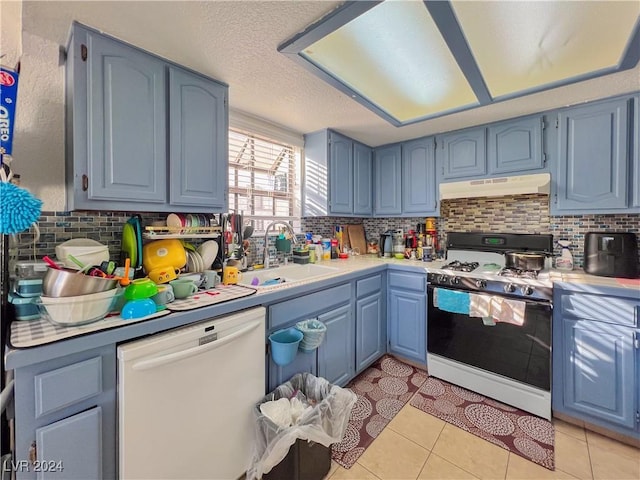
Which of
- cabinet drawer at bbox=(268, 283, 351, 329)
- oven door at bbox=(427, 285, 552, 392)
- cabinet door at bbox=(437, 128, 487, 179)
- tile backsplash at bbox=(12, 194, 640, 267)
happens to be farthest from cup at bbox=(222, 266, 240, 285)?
cabinet door at bbox=(437, 128, 487, 179)

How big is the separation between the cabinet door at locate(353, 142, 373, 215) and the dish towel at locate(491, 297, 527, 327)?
145 cm

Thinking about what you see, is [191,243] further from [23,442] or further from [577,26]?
[577,26]

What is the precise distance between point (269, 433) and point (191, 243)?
1.17m

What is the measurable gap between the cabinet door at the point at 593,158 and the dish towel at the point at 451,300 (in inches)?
38.9

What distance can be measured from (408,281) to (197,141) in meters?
1.91

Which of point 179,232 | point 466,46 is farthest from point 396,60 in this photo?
point 179,232

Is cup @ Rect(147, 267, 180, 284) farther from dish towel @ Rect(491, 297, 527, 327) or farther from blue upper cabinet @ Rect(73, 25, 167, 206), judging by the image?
dish towel @ Rect(491, 297, 527, 327)

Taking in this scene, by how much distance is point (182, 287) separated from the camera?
131cm

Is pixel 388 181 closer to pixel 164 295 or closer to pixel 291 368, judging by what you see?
pixel 291 368

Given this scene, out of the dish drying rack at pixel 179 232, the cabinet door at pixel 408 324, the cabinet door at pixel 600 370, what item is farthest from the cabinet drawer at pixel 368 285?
the cabinet door at pixel 600 370

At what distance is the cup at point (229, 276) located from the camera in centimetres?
164

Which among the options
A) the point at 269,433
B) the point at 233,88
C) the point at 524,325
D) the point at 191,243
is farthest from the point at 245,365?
the point at 524,325

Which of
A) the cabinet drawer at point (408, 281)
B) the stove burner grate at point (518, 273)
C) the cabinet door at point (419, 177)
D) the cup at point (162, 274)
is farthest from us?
the cabinet door at point (419, 177)

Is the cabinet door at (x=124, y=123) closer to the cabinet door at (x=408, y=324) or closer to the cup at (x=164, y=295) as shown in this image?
the cup at (x=164, y=295)
